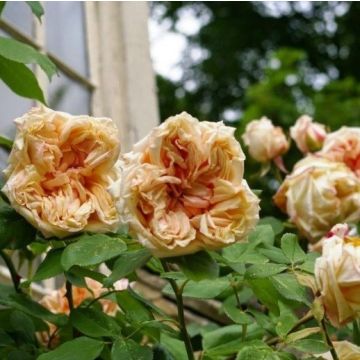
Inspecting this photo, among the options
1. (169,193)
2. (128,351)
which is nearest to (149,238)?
(169,193)

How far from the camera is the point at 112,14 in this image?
2.49 meters

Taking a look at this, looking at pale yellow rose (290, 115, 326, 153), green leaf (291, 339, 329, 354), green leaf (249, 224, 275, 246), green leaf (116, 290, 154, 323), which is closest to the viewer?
green leaf (291, 339, 329, 354)

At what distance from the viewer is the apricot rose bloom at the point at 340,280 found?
2.45 feet

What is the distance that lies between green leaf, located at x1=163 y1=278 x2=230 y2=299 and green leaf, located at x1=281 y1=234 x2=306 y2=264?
0.30 feet

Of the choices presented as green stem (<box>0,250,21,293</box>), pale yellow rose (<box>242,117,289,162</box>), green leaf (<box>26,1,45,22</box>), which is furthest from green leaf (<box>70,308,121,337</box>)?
pale yellow rose (<box>242,117,289,162</box>)

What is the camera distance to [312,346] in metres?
0.79

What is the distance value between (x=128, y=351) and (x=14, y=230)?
155 mm

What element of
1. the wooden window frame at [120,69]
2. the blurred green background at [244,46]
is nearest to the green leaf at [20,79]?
the wooden window frame at [120,69]

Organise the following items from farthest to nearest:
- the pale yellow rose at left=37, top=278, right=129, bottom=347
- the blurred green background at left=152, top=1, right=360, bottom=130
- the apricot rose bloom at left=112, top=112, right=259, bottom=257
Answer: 1. the blurred green background at left=152, top=1, right=360, bottom=130
2. the pale yellow rose at left=37, top=278, right=129, bottom=347
3. the apricot rose bloom at left=112, top=112, right=259, bottom=257

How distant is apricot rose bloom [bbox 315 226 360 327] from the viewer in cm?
75

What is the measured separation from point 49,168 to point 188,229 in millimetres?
160

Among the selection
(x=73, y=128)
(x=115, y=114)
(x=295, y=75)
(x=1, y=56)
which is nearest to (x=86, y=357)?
(x=73, y=128)

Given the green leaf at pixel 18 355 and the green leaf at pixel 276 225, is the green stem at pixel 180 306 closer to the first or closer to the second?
the green leaf at pixel 18 355

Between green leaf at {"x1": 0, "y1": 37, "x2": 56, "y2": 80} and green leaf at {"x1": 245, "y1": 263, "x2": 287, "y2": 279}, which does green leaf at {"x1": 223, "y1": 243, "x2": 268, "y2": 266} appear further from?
green leaf at {"x1": 0, "y1": 37, "x2": 56, "y2": 80}
